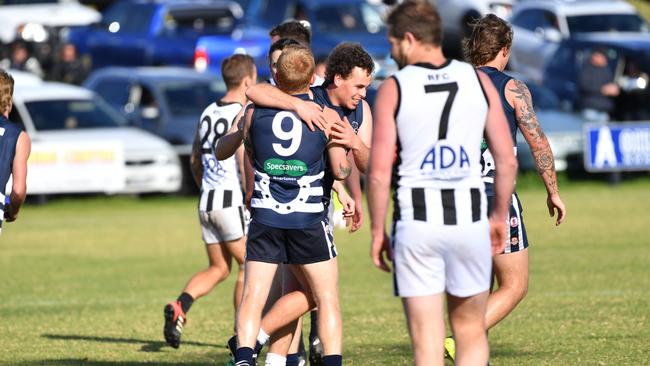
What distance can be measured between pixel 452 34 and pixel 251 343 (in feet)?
78.6

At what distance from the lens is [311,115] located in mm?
7949

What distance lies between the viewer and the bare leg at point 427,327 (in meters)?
6.84

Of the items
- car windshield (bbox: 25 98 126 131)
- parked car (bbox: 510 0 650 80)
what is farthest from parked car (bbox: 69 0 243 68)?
parked car (bbox: 510 0 650 80)

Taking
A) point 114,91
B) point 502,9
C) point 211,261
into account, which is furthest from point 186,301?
point 502,9

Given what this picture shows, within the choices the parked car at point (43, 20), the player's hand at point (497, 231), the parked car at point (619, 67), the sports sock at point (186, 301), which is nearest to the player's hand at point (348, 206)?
the player's hand at point (497, 231)

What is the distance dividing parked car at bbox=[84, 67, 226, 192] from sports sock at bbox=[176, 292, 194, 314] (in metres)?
13.7

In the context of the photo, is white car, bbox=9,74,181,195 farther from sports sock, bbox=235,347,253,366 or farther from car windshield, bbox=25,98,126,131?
sports sock, bbox=235,347,253,366

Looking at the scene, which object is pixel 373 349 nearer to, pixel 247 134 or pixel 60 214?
pixel 247 134

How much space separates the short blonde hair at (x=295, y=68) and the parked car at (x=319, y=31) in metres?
19.6

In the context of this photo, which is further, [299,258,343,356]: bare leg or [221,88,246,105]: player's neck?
[221,88,246,105]: player's neck

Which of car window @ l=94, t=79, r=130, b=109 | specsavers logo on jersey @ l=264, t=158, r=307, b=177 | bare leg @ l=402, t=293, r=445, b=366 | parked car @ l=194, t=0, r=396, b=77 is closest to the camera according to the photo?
bare leg @ l=402, t=293, r=445, b=366

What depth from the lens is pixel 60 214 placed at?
23234 mm

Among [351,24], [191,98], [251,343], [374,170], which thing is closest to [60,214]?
[191,98]

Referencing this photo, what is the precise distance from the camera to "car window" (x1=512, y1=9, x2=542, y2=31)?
99.4ft
